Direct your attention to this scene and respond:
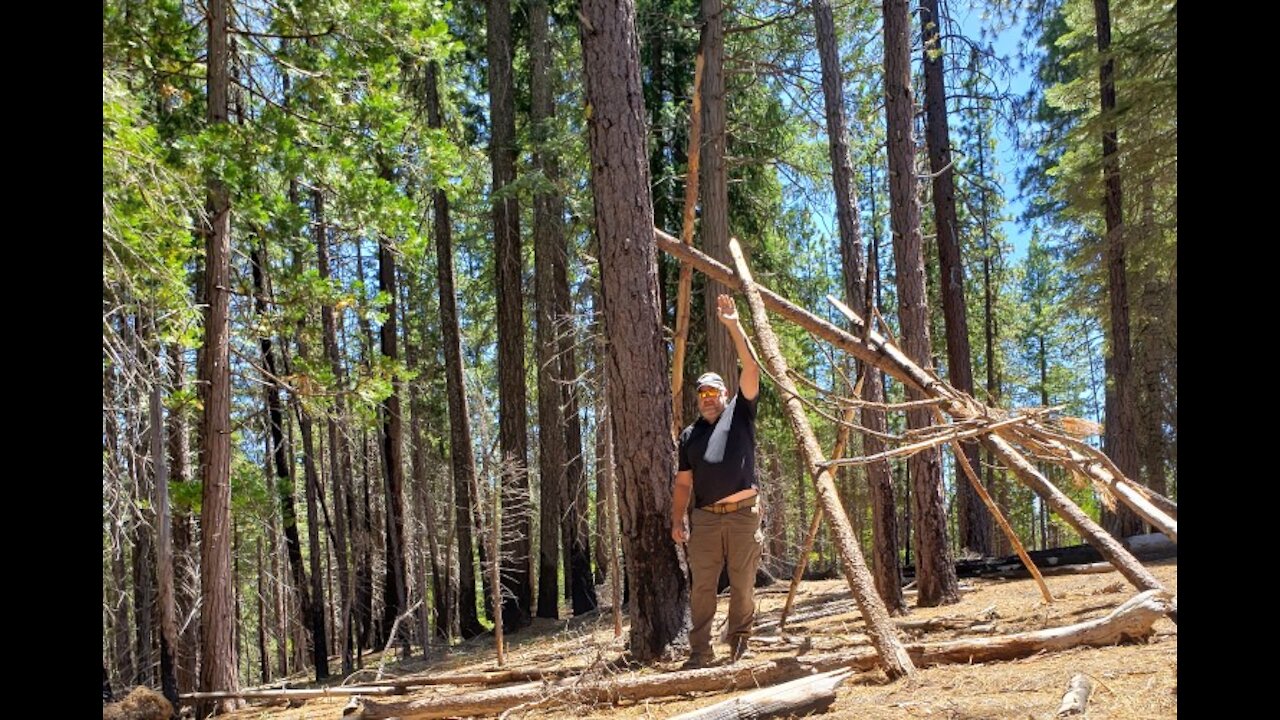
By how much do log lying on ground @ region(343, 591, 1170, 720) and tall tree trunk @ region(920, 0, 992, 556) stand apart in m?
8.94

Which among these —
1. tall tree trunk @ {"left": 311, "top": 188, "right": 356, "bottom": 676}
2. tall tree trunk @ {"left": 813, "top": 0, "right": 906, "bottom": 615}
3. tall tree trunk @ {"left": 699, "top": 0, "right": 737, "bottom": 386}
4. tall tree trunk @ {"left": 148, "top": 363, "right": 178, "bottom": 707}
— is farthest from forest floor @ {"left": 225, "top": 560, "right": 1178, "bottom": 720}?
tall tree trunk @ {"left": 311, "top": 188, "right": 356, "bottom": 676}

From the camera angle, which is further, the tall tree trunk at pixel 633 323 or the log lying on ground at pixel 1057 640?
the tall tree trunk at pixel 633 323

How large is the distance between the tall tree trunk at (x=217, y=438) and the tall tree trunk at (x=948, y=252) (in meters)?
9.50

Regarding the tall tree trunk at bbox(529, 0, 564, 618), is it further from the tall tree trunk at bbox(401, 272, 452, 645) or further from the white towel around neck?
the white towel around neck

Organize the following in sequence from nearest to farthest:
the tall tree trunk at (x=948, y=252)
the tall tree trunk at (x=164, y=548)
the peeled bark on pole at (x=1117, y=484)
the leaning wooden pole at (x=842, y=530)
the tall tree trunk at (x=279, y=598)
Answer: the peeled bark on pole at (x=1117, y=484) < the leaning wooden pole at (x=842, y=530) < the tall tree trunk at (x=164, y=548) < the tall tree trunk at (x=948, y=252) < the tall tree trunk at (x=279, y=598)

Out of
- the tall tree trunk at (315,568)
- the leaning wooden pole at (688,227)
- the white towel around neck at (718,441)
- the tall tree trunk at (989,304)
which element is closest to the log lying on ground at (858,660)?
the white towel around neck at (718,441)

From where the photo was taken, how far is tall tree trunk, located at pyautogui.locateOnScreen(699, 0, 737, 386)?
40.6 ft

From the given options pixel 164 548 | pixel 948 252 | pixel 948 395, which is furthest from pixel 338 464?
pixel 948 395

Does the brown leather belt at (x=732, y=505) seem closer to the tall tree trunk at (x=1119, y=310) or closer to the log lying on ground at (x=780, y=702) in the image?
the log lying on ground at (x=780, y=702)

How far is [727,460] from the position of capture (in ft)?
20.6

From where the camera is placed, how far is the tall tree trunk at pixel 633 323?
21.9ft

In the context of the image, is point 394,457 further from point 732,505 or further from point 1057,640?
point 1057,640
